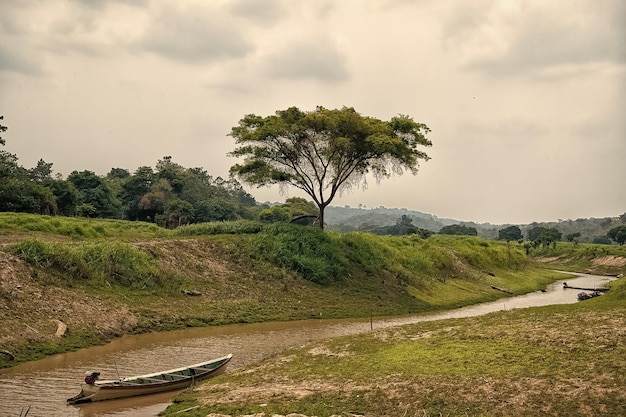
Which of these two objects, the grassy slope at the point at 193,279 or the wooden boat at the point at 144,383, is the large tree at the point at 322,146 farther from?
the wooden boat at the point at 144,383

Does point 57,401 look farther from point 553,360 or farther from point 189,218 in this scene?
point 189,218

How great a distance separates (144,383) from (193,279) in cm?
1907

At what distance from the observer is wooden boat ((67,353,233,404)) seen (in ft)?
52.5

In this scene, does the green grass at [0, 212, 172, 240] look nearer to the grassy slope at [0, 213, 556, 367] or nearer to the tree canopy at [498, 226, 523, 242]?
the grassy slope at [0, 213, 556, 367]

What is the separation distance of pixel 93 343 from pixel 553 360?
62.4ft

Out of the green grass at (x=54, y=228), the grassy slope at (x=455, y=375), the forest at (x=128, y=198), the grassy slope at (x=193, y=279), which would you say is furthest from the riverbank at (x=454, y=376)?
the forest at (x=128, y=198)

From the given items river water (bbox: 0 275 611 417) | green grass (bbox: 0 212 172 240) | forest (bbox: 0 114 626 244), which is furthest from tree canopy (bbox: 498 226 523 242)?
green grass (bbox: 0 212 172 240)

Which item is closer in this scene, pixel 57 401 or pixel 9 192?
pixel 57 401

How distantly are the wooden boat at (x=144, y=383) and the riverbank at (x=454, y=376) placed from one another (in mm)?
639

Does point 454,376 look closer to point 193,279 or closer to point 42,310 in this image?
point 42,310

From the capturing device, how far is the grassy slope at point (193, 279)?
25.6 meters

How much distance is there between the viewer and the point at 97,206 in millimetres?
75688

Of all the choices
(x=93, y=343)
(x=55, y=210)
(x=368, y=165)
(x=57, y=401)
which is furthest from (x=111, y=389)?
(x=55, y=210)

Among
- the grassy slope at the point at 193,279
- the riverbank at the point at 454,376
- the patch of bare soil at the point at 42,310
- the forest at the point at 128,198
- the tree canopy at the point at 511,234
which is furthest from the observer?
the tree canopy at the point at 511,234
